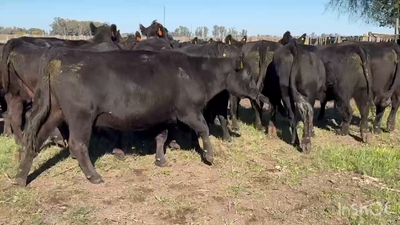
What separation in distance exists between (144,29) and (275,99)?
5131 millimetres

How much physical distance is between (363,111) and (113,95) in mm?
4384

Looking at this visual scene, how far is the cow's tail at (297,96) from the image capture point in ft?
20.8

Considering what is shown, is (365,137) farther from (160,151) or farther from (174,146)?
(160,151)

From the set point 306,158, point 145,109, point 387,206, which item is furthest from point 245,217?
point 306,158

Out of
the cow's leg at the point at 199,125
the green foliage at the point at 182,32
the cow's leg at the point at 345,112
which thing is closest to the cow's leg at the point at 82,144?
the cow's leg at the point at 199,125

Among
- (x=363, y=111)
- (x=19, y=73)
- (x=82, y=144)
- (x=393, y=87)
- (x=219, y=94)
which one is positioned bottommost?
(x=82, y=144)

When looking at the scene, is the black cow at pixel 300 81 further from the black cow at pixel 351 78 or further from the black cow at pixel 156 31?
the black cow at pixel 156 31

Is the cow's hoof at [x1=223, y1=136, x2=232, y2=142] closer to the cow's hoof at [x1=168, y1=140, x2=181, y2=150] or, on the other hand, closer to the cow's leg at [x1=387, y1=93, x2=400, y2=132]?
the cow's hoof at [x1=168, y1=140, x2=181, y2=150]

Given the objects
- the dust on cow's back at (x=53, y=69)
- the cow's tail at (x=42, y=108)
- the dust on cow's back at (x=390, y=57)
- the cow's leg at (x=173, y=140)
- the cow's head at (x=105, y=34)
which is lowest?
the cow's leg at (x=173, y=140)

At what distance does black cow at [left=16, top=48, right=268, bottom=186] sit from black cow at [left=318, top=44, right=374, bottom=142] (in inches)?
103

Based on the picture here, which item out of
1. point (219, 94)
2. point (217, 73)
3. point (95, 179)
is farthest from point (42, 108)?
point (219, 94)

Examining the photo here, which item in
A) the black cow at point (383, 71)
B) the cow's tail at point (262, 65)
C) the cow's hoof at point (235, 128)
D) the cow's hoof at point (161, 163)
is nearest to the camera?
the cow's hoof at point (161, 163)

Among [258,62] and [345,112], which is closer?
[345,112]

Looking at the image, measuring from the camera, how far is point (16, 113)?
6.48 meters
